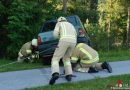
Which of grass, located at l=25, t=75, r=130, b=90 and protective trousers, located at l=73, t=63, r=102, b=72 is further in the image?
protective trousers, located at l=73, t=63, r=102, b=72

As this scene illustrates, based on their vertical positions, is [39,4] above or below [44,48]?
above

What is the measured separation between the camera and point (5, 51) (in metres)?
18.2

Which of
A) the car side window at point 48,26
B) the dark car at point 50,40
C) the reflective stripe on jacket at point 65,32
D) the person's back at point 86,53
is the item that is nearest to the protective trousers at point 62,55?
the reflective stripe on jacket at point 65,32

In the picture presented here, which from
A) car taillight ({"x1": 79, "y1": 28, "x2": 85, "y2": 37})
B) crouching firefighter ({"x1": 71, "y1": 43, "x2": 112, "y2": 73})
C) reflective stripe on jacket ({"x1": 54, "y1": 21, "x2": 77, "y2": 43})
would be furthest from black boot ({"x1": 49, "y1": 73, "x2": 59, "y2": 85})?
car taillight ({"x1": 79, "y1": 28, "x2": 85, "y2": 37})

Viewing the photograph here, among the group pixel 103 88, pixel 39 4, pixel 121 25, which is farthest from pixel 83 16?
pixel 103 88

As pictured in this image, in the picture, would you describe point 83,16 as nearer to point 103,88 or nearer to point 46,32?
point 46,32

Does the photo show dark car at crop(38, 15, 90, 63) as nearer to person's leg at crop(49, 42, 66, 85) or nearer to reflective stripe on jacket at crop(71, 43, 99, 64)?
reflective stripe on jacket at crop(71, 43, 99, 64)

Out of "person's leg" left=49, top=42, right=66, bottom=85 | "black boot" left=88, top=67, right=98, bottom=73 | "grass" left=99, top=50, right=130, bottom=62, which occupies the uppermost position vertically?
"person's leg" left=49, top=42, right=66, bottom=85

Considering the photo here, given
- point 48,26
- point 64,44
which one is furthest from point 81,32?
point 64,44

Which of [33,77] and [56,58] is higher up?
[56,58]

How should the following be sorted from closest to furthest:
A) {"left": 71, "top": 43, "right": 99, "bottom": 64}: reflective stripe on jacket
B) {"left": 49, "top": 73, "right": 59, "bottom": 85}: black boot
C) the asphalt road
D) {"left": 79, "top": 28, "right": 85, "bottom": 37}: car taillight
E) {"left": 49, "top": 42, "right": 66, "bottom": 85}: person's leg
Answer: {"left": 49, "top": 73, "right": 59, "bottom": 85}: black boot < {"left": 49, "top": 42, "right": 66, "bottom": 85}: person's leg < the asphalt road < {"left": 71, "top": 43, "right": 99, "bottom": 64}: reflective stripe on jacket < {"left": 79, "top": 28, "right": 85, "bottom": 37}: car taillight

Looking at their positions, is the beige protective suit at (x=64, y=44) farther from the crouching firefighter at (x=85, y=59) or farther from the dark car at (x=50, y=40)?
the dark car at (x=50, y=40)

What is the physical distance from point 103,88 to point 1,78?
3352 mm

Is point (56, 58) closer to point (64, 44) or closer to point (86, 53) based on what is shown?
point (64, 44)
